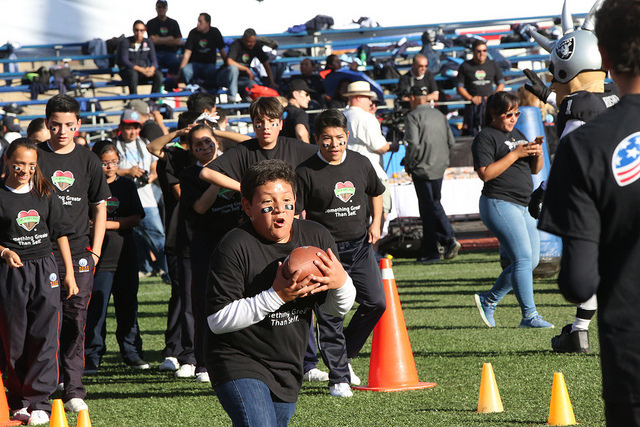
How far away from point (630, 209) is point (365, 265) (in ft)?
14.6

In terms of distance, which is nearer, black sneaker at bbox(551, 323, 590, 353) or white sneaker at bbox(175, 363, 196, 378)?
black sneaker at bbox(551, 323, 590, 353)

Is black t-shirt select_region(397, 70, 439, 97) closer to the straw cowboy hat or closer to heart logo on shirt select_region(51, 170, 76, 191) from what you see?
the straw cowboy hat

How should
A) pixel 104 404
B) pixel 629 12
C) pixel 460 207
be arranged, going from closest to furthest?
pixel 629 12, pixel 104 404, pixel 460 207

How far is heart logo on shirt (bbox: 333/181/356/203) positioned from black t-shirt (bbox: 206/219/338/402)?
274cm

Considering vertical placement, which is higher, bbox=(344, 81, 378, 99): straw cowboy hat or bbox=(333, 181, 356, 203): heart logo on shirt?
bbox=(344, 81, 378, 99): straw cowboy hat

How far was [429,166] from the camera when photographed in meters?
14.4

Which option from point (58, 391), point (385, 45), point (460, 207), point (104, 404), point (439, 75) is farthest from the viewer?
point (385, 45)

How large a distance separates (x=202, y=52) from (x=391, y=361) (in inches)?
570

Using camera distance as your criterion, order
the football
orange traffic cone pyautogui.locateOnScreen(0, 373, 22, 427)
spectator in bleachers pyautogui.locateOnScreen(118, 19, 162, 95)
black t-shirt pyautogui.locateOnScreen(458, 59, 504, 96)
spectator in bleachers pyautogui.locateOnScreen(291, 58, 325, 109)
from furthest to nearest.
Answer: spectator in bleachers pyautogui.locateOnScreen(118, 19, 162, 95), black t-shirt pyautogui.locateOnScreen(458, 59, 504, 96), spectator in bleachers pyautogui.locateOnScreen(291, 58, 325, 109), orange traffic cone pyautogui.locateOnScreen(0, 373, 22, 427), the football

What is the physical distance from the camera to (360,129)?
10891 mm

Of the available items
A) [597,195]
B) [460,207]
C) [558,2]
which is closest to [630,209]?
[597,195]

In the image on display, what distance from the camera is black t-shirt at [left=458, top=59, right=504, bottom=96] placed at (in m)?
18.6

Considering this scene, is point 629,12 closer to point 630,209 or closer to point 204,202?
point 630,209

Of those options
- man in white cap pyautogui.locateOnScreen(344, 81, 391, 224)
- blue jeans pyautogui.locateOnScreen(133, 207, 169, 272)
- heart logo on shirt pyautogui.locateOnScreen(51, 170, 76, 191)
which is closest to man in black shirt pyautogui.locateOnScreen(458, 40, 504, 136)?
man in white cap pyautogui.locateOnScreen(344, 81, 391, 224)
